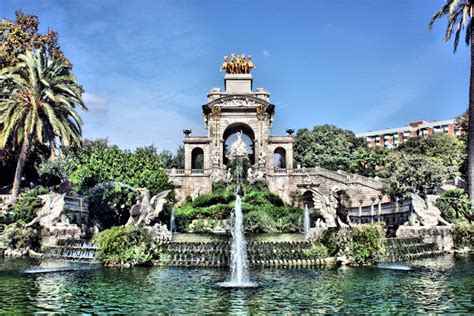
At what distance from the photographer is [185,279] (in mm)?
12898

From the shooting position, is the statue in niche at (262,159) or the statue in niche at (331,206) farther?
the statue in niche at (262,159)

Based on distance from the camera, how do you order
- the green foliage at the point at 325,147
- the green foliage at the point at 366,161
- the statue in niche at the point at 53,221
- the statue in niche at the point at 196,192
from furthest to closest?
the green foliage at the point at 366,161 < the green foliage at the point at 325,147 < the statue in niche at the point at 196,192 < the statue in niche at the point at 53,221

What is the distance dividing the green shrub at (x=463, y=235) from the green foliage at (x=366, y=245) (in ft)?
20.3

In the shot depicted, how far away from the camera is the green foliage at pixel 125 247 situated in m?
15.7

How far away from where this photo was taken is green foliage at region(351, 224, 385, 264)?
15914 mm

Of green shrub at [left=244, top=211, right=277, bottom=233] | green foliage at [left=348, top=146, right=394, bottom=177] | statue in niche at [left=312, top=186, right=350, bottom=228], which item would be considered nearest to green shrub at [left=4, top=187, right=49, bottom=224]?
statue in niche at [left=312, top=186, right=350, bottom=228]

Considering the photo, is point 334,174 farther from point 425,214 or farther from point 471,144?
point 425,214

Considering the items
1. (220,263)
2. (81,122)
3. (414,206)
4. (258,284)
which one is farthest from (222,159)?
(258,284)

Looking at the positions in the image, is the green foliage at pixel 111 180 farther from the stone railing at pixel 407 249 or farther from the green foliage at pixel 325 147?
the green foliage at pixel 325 147

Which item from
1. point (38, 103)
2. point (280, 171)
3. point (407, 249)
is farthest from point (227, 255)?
point (280, 171)

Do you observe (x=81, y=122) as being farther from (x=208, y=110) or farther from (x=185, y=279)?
(x=208, y=110)

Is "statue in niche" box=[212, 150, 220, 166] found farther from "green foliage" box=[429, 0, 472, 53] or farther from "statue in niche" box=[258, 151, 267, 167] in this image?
A: "green foliage" box=[429, 0, 472, 53]

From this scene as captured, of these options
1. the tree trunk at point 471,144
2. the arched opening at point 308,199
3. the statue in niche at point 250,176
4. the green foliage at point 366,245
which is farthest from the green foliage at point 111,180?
the tree trunk at point 471,144

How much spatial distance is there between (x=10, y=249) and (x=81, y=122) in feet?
33.4
